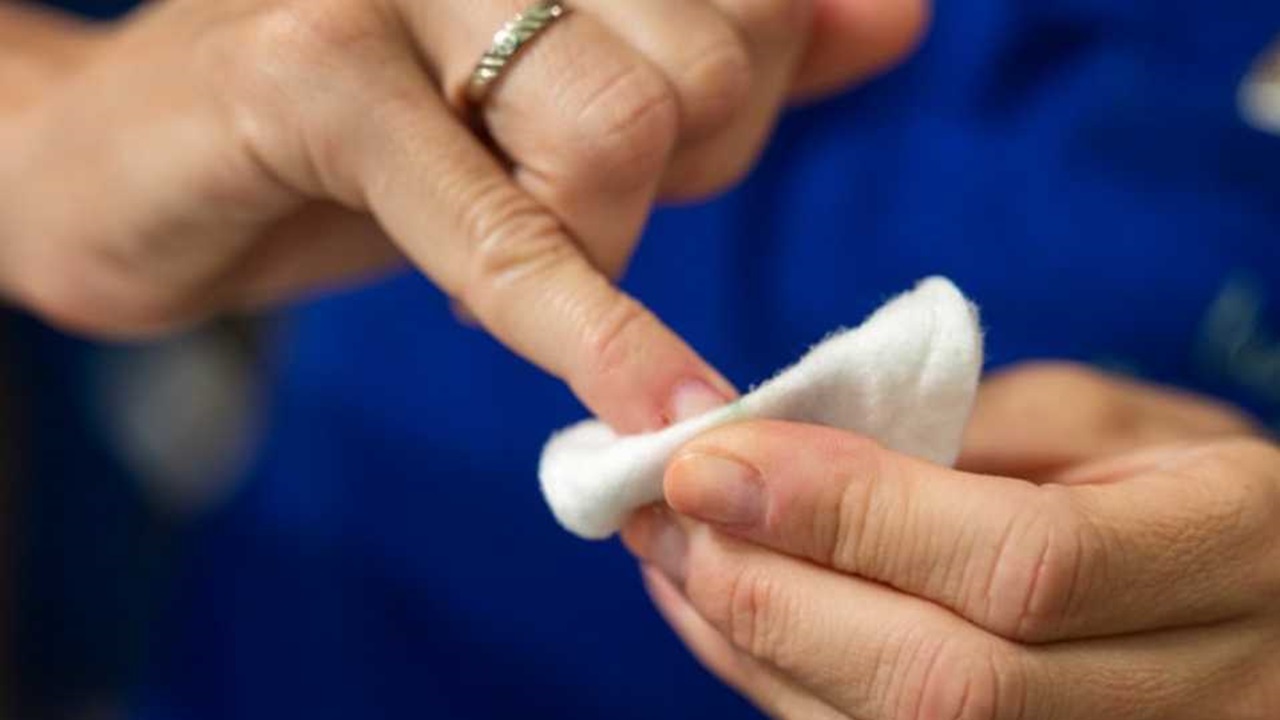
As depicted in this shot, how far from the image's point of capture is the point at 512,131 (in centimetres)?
51

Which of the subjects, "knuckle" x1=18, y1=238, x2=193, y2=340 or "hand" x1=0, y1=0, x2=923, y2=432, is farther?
"knuckle" x1=18, y1=238, x2=193, y2=340

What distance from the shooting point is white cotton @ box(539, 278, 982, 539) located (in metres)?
0.46

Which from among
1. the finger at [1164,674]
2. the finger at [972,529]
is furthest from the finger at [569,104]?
the finger at [1164,674]

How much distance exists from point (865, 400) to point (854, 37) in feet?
0.70

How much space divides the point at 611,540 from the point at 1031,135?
359 mm

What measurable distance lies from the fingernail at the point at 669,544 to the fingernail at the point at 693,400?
42mm

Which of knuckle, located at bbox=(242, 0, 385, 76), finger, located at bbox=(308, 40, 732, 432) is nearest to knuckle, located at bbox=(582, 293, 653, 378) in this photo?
finger, located at bbox=(308, 40, 732, 432)

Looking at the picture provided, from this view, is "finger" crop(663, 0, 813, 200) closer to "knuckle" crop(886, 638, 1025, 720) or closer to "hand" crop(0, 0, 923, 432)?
"hand" crop(0, 0, 923, 432)

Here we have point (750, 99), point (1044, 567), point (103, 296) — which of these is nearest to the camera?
point (1044, 567)

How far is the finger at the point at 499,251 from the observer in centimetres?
48

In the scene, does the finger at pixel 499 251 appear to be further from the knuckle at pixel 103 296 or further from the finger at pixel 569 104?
the knuckle at pixel 103 296

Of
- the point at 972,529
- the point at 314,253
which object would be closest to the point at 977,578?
the point at 972,529

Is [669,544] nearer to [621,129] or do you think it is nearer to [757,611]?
[757,611]

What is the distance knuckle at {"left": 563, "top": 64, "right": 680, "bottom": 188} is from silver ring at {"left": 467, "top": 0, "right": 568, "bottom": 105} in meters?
0.03
